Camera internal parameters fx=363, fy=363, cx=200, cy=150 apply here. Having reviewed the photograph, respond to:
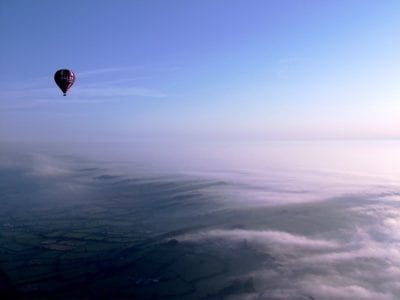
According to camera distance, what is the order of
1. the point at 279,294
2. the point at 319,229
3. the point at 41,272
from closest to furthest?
the point at 279,294 < the point at 41,272 < the point at 319,229

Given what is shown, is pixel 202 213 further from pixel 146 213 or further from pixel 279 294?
pixel 279 294

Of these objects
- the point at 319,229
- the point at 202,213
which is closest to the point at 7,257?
the point at 202,213

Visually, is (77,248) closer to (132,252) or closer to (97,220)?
(132,252)

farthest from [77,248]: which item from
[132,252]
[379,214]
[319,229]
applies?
[379,214]

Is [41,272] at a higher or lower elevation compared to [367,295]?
higher

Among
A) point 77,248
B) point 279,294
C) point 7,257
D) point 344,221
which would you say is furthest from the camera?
point 344,221

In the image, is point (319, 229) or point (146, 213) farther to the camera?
point (146, 213)
